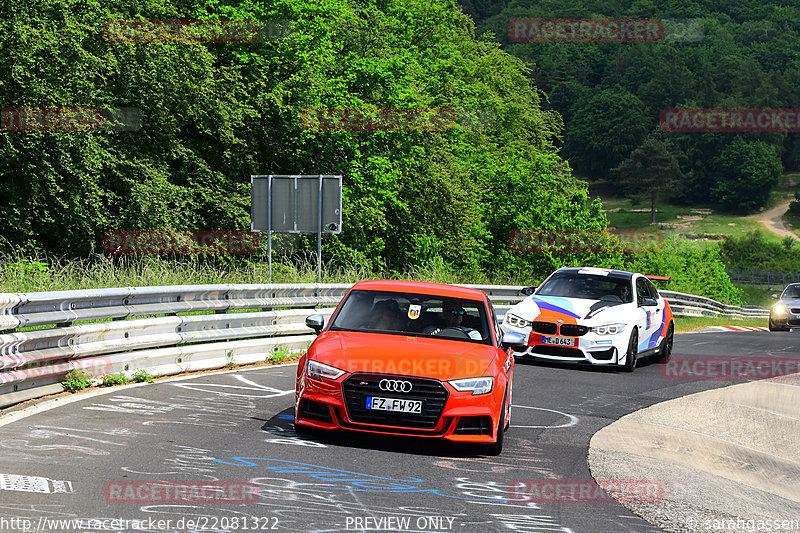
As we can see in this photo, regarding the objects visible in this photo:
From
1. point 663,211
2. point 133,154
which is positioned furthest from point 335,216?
point 663,211

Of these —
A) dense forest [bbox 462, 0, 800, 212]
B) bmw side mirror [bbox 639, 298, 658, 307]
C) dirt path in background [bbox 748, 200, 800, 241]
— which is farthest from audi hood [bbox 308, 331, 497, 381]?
dirt path in background [bbox 748, 200, 800, 241]

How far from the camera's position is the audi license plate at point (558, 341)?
50.7ft

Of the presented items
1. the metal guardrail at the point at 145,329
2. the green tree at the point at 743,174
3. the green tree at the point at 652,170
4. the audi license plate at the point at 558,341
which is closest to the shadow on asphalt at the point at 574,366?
the audi license plate at the point at 558,341

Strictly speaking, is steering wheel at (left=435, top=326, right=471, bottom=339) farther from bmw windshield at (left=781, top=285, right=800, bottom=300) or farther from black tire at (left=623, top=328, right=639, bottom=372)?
bmw windshield at (left=781, top=285, right=800, bottom=300)

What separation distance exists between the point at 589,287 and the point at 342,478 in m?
10.9

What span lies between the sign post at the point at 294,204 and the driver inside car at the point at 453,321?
12013 mm

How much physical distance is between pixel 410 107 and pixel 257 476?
33.1 m

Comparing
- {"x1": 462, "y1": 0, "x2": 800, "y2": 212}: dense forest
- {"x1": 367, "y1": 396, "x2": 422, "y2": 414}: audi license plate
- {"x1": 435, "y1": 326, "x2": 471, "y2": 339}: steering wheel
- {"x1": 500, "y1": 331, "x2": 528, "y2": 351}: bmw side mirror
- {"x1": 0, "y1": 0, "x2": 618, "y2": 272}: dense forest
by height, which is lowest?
{"x1": 500, "y1": 331, "x2": 528, "y2": 351}: bmw side mirror

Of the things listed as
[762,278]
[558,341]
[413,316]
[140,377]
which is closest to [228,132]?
[558,341]

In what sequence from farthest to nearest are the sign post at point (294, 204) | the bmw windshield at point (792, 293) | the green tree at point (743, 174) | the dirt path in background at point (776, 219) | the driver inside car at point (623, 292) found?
the green tree at point (743, 174)
the dirt path in background at point (776, 219)
the bmw windshield at point (792, 293)
the sign post at point (294, 204)
the driver inside car at point (623, 292)

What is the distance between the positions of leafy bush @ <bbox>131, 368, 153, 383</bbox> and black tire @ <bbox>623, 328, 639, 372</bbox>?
25.7ft

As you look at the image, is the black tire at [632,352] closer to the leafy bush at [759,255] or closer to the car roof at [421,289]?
the car roof at [421,289]

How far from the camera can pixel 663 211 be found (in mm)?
172000

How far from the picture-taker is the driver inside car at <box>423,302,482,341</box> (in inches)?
354
